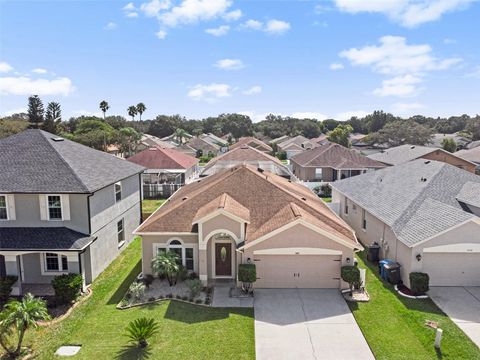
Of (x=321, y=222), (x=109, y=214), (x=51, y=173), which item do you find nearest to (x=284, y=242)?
(x=321, y=222)

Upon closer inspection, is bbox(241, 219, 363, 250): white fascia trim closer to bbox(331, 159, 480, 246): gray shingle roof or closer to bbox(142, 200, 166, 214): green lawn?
bbox(331, 159, 480, 246): gray shingle roof

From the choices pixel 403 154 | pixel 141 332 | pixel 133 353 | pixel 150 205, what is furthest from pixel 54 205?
pixel 403 154

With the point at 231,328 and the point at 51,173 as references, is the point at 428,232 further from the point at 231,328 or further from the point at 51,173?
the point at 51,173

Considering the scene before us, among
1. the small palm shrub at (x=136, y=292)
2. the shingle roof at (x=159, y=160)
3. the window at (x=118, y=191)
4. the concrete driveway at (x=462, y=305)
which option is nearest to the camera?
the concrete driveway at (x=462, y=305)

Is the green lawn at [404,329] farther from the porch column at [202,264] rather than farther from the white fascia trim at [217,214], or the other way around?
the porch column at [202,264]

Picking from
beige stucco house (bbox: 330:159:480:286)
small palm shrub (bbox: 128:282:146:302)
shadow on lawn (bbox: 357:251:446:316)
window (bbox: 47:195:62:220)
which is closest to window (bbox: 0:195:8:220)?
window (bbox: 47:195:62:220)

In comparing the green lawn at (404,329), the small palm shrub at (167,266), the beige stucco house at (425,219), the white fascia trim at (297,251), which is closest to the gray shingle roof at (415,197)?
the beige stucco house at (425,219)
